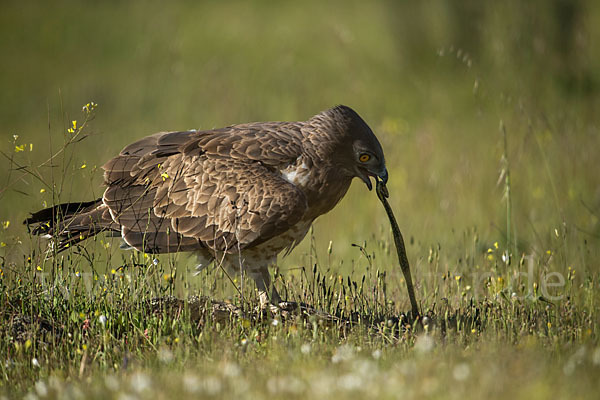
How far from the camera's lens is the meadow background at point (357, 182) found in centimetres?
425

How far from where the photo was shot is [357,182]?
1148 cm

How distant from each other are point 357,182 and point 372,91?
14.1ft

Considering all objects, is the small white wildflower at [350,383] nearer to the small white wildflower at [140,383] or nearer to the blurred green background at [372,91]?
the small white wildflower at [140,383]

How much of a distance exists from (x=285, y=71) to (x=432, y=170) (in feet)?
19.9

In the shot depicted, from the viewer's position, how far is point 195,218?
6023 mm

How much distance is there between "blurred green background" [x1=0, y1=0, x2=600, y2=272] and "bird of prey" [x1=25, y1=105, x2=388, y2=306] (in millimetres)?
822

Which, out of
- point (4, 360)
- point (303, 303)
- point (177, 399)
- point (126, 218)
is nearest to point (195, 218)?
point (126, 218)

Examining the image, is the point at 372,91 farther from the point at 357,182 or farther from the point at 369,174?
the point at 369,174

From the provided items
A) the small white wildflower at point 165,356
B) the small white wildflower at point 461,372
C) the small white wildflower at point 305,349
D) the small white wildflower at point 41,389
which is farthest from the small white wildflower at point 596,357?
the small white wildflower at point 41,389

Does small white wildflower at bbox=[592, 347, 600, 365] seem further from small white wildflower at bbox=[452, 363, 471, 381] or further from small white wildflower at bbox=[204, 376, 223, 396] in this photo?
small white wildflower at bbox=[204, 376, 223, 396]


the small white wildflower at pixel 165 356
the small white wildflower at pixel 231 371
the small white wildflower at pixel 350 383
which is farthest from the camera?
the small white wildflower at pixel 165 356

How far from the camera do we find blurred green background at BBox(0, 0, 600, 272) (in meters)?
9.50

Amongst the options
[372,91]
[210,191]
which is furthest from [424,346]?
[372,91]

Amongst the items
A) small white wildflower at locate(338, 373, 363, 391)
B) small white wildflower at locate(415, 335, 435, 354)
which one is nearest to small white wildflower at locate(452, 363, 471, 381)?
small white wildflower at locate(415, 335, 435, 354)
